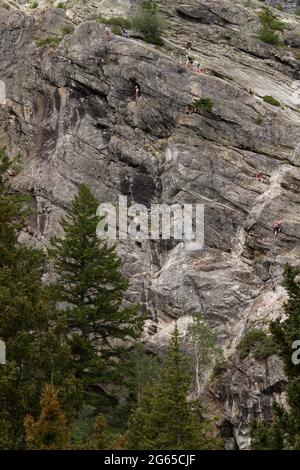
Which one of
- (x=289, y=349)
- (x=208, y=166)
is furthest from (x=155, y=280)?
(x=289, y=349)

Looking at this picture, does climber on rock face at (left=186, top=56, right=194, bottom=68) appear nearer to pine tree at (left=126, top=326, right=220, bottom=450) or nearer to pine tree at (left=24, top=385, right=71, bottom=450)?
pine tree at (left=126, top=326, right=220, bottom=450)

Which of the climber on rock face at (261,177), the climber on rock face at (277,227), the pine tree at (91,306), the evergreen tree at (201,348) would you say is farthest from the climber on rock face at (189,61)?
the evergreen tree at (201,348)

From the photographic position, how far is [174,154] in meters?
45.6

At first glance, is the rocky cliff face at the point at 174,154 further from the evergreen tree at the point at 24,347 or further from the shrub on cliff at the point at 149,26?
the evergreen tree at the point at 24,347

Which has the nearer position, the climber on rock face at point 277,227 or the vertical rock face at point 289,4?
the climber on rock face at point 277,227

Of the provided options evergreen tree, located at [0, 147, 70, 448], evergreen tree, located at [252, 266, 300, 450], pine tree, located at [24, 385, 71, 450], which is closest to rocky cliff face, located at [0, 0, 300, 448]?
evergreen tree, located at [252, 266, 300, 450]

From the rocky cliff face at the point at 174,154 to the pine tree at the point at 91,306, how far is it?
223 inches

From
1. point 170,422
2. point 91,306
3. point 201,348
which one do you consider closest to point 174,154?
point 201,348

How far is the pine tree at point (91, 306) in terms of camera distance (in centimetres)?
3061

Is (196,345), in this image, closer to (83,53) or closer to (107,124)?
(107,124)

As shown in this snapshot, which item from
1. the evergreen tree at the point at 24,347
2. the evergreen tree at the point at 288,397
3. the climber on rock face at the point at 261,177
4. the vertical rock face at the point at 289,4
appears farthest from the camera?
the vertical rock face at the point at 289,4

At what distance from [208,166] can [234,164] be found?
1869mm

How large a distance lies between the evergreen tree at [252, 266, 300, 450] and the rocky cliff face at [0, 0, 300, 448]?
11.8 meters

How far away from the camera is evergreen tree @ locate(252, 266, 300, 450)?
799 inches
